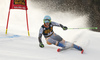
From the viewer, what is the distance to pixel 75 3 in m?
18.8

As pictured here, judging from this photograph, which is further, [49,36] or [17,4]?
[17,4]

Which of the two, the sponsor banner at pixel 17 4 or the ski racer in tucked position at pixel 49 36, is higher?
the sponsor banner at pixel 17 4

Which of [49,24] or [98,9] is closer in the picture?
[49,24]

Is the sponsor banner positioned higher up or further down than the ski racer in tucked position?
higher up

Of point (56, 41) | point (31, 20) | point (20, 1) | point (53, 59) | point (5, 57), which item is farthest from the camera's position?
point (31, 20)

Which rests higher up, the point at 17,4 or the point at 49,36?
the point at 17,4

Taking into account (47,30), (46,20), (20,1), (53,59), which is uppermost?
(20,1)

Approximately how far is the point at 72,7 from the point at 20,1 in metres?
13.9

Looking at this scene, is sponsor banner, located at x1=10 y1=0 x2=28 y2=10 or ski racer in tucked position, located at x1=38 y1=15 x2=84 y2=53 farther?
sponsor banner, located at x1=10 y1=0 x2=28 y2=10

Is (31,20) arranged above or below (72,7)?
below

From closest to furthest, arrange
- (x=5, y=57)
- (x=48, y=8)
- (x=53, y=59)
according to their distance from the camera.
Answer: (x=5, y=57)
(x=53, y=59)
(x=48, y=8)

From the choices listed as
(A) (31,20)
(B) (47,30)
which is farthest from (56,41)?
(A) (31,20)

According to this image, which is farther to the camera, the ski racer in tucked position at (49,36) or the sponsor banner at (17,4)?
the sponsor banner at (17,4)

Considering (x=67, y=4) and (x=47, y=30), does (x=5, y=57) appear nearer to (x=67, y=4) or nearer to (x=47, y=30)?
(x=47, y=30)
